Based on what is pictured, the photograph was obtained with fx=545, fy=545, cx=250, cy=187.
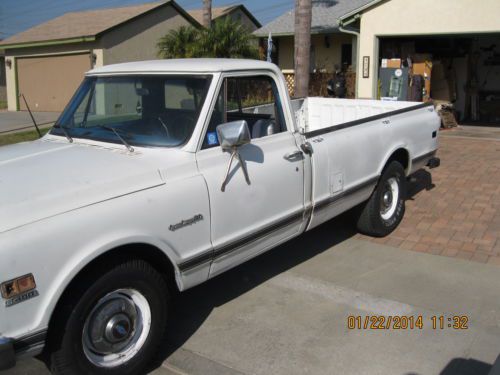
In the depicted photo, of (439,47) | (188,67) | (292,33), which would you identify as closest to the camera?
(188,67)

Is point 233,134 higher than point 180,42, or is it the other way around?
point 180,42

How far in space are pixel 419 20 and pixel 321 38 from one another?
29.0 feet

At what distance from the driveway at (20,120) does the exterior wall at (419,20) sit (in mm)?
10840

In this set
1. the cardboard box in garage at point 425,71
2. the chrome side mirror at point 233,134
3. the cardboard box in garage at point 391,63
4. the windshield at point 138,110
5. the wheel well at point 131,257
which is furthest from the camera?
the cardboard box in garage at point 425,71

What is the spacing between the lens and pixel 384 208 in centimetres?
610

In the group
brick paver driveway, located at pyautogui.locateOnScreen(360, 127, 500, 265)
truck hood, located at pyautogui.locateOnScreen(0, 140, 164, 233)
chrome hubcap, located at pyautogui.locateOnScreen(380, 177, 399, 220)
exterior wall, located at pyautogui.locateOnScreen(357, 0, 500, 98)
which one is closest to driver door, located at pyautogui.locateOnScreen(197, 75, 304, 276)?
truck hood, located at pyautogui.locateOnScreen(0, 140, 164, 233)

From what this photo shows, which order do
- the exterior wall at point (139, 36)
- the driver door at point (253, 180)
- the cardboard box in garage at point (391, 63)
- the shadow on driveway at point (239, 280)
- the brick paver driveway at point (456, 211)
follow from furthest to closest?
the exterior wall at point (139, 36)
the cardboard box in garage at point (391, 63)
the brick paver driveway at point (456, 211)
the shadow on driveway at point (239, 280)
the driver door at point (253, 180)

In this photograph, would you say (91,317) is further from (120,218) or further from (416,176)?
(416,176)

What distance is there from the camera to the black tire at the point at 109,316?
9.58ft

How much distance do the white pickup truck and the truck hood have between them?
1 centimetres

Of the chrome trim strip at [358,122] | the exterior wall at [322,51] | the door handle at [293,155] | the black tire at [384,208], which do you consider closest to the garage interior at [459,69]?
the exterior wall at [322,51]

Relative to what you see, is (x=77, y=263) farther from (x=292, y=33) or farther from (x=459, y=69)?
(x=292, y=33)
